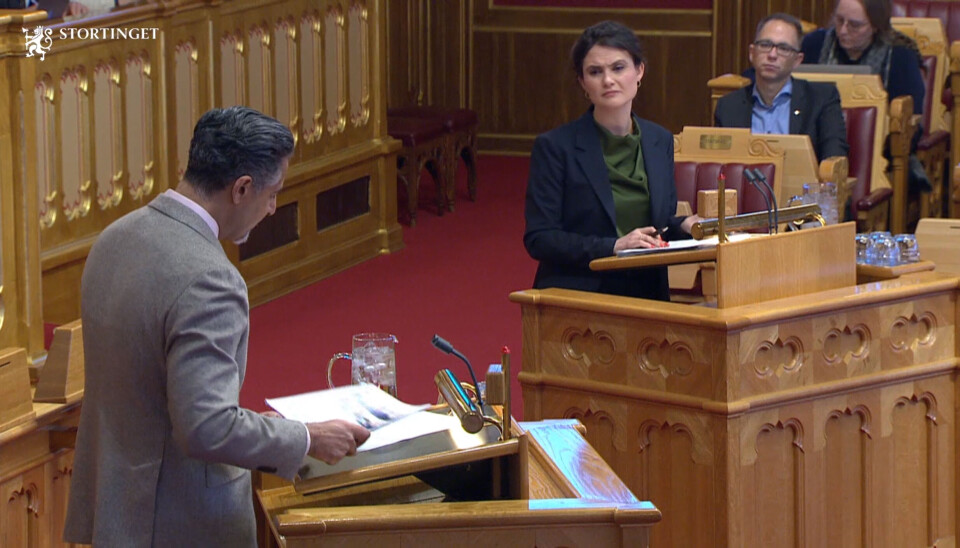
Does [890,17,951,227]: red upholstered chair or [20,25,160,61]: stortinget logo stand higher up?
[20,25,160,61]: stortinget logo

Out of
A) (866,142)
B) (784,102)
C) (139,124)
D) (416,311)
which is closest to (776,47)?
(784,102)

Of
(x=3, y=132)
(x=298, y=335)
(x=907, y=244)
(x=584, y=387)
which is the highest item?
(x=3, y=132)

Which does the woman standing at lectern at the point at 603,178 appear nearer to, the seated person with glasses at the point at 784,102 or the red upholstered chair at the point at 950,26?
the seated person with glasses at the point at 784,102

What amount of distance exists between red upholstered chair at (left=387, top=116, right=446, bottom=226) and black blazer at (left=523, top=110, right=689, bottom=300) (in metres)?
4.79

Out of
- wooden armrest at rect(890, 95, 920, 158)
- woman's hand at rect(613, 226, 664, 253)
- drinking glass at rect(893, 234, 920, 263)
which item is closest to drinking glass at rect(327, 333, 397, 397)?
woman's hand at rect(613, 226, 664, 253)

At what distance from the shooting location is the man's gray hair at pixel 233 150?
2.49 m

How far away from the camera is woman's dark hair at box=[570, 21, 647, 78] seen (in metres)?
4.05

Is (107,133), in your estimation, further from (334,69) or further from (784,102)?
(784,102)

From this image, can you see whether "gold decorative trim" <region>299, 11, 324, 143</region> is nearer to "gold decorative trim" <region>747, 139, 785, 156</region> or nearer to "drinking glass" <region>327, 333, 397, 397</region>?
"gold decorative trim" <region>747, 139, 785, 156</region>

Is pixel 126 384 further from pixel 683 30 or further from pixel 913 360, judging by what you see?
pixel 683 30

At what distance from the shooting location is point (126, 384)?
8.18 ft

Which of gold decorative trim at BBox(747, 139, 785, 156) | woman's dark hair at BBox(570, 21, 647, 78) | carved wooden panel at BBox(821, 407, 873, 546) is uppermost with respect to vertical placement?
woman's dark hair at BBox(570, 21, 647, 78)

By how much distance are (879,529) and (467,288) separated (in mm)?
3923

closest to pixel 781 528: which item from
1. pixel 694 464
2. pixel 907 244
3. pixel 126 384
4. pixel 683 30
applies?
pixel 694 464
